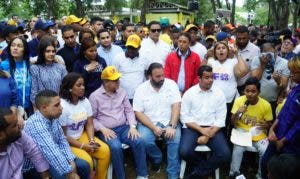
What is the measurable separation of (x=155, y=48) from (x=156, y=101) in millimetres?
1723

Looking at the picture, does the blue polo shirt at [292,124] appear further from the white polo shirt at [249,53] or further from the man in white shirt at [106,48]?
the man in white shirt at [106,48]

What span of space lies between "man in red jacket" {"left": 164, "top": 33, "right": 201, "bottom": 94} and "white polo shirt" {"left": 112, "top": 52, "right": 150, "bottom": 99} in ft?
1.80

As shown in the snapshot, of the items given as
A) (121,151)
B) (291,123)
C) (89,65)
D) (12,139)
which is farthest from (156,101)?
(12,139)

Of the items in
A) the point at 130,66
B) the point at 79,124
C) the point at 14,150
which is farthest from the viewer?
the point at 130,66

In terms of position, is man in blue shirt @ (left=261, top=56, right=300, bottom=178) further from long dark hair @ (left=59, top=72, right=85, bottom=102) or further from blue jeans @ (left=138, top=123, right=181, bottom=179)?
long dark hair @ (left=59, top=72, right=85, bottom=102)

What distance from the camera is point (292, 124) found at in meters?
3.69

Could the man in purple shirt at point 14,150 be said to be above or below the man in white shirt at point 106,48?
below

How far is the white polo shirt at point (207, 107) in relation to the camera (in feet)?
16.6

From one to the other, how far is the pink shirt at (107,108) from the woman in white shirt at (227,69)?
5.45ft

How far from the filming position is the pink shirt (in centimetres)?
496

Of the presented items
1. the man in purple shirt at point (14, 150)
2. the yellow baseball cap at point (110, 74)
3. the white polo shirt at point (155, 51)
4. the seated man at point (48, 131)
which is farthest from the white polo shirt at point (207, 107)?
the man in purple shirt at point (14, 150)

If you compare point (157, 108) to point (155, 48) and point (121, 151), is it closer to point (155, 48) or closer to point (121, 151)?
point (121, 151)

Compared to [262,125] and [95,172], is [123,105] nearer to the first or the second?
[95,172]

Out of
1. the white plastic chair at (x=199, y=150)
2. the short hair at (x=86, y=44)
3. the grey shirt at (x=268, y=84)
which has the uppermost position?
the short hair at (x=86, y=44)
